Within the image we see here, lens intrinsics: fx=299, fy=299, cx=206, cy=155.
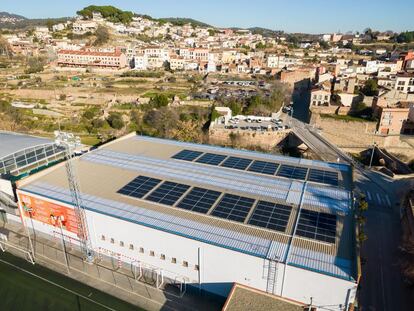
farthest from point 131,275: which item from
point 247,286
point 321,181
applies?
point 321,181

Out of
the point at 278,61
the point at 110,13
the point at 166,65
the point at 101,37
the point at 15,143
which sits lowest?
the point at 15,143

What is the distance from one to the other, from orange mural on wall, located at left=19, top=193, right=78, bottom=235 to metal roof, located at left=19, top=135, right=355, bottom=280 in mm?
646

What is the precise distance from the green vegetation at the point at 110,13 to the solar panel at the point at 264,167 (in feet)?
449

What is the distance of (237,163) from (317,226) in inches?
376

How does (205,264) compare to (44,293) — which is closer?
(205,264)

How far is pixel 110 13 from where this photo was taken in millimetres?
139125

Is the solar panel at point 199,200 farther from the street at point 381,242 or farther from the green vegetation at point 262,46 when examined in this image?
the green vegetation at point 262,46

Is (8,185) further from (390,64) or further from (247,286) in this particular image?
(390,64)

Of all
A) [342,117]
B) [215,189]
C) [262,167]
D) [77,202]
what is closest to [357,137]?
[342,117]

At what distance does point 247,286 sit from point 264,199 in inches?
236

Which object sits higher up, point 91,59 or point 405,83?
point 91,59

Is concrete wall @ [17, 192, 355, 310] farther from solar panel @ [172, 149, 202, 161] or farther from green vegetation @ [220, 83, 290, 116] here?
green vegetation @ [220, 83, 290, 116]

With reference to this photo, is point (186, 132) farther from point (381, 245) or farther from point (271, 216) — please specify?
point (381, 245)

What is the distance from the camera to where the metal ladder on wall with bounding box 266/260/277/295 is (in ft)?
47.1
